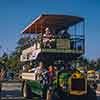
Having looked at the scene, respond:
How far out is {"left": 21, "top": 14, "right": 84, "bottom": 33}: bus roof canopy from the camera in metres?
18.9

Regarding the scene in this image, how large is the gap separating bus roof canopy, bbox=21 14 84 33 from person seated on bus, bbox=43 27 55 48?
0.38 metres

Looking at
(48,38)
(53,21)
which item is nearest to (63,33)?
(53,21)

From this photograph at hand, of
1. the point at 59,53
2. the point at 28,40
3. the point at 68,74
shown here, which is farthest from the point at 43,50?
the point at 28,40

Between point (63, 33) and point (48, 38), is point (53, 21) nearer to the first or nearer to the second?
point (63, 33)

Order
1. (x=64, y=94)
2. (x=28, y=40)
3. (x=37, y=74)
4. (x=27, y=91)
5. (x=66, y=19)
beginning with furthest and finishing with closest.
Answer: (x=28, y=40)
(x=27, y=91)
(x=66, y=19)
(x=37, y=74)
(x=64, y=94)

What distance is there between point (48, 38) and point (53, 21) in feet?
3.09

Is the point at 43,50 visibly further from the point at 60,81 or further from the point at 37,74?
the point at 60,81

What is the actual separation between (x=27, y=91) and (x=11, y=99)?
38.7 inches

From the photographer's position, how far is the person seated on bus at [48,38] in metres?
18.8

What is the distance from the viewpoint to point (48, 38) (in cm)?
1920

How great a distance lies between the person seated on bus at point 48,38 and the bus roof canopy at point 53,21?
0.38 m

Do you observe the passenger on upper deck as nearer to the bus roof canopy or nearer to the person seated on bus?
the bus roof canopy

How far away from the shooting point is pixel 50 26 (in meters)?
20.2

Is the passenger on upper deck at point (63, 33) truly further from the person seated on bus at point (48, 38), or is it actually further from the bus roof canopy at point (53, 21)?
the person seated on bus at point (48, 38)
